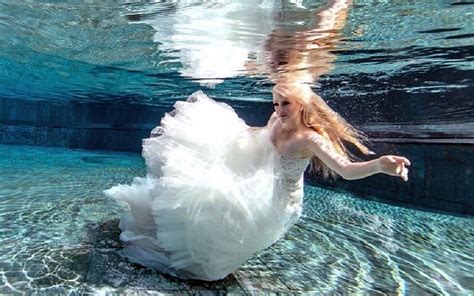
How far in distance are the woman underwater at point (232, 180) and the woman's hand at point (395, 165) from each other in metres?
0.32

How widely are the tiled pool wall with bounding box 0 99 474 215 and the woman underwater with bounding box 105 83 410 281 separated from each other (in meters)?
8.90

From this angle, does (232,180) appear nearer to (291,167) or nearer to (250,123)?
(291,167)

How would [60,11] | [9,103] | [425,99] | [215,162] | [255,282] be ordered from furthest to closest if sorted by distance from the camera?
[9,103] < [425,99] < [60,11] < [255,282] < [215,162]

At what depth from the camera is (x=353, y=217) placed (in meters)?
8.59

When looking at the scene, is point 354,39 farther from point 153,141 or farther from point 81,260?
point 81,260

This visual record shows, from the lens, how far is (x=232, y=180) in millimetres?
3779

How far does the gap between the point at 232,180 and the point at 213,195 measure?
10.3 inches

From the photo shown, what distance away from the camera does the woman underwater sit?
370 centimetres

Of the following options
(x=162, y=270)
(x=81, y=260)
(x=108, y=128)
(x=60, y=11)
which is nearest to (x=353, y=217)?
(x=162, y=270)

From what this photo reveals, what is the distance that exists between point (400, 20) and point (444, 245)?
Answer: 14.3 feet

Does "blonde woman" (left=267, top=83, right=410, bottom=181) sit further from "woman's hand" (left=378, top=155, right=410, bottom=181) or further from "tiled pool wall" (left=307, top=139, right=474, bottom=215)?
"tiled pool wall" (left=307, top=139, right=474, bottom=215)

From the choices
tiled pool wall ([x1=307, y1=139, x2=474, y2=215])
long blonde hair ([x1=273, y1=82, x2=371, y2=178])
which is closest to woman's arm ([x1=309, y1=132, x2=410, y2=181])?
long blonde hair ([x1=273, y1=82, x2=371, y2=178])

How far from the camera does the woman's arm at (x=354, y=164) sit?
3012mm

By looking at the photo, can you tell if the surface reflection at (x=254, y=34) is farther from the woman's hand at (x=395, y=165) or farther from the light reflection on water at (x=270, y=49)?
the woman's hand at (x=395, y=165)
